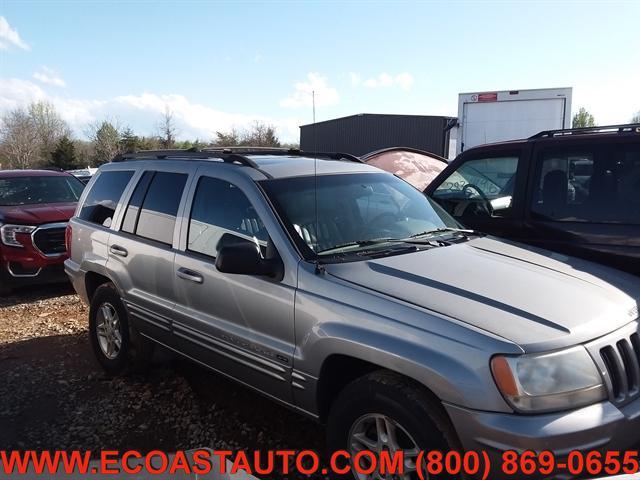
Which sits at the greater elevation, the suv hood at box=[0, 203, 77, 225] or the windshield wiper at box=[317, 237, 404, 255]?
the windshield wiper at box=[317, 237, 404, 255]

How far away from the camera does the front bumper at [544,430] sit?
2.08 metres

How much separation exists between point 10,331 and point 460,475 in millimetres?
5429

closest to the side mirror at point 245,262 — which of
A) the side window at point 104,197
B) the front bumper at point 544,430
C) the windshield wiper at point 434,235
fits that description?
the windshield wiper at point 434,235

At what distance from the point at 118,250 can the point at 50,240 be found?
12.0ft

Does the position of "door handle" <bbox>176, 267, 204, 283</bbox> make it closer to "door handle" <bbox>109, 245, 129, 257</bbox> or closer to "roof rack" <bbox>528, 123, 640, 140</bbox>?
"door handle" <bbox>109, 245, 129, 257</bbox>

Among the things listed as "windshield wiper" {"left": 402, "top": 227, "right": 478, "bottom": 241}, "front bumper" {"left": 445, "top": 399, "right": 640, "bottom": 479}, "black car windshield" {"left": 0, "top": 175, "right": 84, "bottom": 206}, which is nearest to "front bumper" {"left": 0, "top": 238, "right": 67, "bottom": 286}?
"black car windshield" {"left": 0, "top": 175, "right": 84, "bottom": 206}

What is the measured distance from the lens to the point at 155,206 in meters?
4.06

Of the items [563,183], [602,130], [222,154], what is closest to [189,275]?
[222,154]

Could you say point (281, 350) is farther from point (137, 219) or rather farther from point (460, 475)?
point (137, 219)

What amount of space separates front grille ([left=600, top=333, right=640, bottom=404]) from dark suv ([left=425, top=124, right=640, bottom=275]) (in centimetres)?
144

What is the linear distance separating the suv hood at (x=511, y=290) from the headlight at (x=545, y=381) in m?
0.06

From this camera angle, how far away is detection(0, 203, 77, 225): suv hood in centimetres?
718

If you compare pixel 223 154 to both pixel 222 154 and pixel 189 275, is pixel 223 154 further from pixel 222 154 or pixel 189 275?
pixel 189 275

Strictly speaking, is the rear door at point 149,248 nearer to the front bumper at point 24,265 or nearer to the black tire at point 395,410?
the black tire at point 395,410
